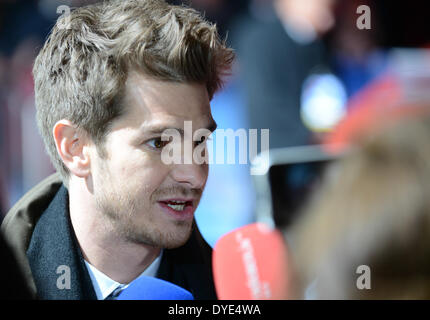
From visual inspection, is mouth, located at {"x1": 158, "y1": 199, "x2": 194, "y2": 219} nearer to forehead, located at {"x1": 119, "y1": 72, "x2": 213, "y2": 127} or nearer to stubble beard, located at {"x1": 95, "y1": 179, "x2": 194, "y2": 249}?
stubble beard, located at {"x1": 95, "y1": 179, "x2": 194, "y2": 249}

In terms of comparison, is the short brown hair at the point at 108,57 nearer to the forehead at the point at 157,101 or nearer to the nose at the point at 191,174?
the forehead at the point at 157,101

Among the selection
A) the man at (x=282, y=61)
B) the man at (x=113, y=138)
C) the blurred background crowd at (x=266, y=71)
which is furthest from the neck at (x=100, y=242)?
the man at (x=282, y=61)

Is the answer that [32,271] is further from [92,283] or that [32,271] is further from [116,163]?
[116,163]

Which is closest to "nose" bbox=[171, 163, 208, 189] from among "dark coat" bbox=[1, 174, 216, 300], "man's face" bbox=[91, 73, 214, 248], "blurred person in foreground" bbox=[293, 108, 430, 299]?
"man's face" bbox=[91, 73, 214, 248]

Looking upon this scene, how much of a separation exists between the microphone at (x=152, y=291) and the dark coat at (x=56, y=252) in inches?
1.7

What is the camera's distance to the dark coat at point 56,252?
117cm

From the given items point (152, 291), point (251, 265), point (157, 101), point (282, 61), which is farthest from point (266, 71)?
point (152, 291)

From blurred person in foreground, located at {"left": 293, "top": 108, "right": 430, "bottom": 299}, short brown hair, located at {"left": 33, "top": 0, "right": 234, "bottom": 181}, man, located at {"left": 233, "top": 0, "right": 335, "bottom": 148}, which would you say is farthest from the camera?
man, located at {"left": 233, "top": 0, "right": 335, "bottom": 148}

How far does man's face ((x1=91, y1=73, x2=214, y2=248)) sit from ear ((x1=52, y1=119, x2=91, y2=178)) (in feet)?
0.06

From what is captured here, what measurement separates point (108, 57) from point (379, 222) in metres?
0.71

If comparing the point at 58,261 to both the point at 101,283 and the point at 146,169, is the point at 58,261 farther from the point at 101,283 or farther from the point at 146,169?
the point at 146,169

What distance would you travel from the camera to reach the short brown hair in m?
1.14

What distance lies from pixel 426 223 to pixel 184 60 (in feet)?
2.24

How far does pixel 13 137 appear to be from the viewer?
1.24m
